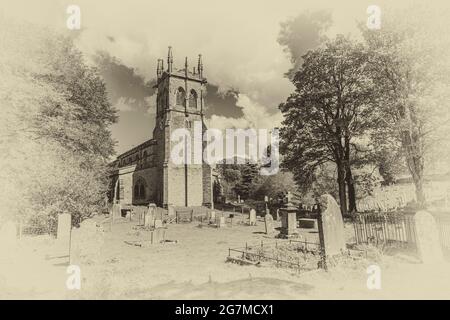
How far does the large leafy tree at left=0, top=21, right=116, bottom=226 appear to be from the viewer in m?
10.6

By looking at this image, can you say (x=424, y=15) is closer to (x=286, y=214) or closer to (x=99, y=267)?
(x=286, y=214)

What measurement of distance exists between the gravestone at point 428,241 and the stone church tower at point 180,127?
28.7 metres

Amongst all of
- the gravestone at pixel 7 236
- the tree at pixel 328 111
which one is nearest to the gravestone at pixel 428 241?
the tree at pixel 328 111

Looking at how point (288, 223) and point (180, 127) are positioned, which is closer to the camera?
point (288, 223)

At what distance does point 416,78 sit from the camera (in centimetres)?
1428

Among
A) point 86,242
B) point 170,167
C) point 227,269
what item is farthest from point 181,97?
point 227,269

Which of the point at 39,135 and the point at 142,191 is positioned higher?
the point at 39,135

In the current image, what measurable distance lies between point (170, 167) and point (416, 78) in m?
27.5

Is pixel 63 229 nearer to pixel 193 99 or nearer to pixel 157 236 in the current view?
pixel 157 236

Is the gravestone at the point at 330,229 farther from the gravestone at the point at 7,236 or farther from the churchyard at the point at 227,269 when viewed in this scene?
the gravestone at the point at 7,236

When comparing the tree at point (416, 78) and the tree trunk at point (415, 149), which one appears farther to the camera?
the tree trunk at point (415, 149)

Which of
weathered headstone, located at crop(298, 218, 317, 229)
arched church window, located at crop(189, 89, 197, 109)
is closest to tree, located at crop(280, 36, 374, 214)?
weathered headstone, located at crop(298, 218, 317, 229)

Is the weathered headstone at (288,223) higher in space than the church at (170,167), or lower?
lower

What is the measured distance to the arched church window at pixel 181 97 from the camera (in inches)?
1550
